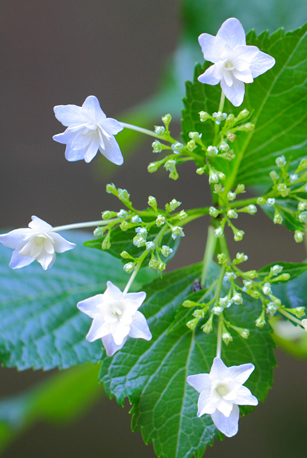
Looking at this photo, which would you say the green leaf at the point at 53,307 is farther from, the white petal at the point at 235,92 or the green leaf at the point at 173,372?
the white petal at the point at 235,92

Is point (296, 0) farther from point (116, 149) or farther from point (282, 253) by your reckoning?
point (282, 253)

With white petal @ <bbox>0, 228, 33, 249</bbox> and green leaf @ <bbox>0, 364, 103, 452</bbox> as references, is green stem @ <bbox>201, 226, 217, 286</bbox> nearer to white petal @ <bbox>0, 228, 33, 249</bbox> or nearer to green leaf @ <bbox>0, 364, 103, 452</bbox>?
white petal @ <bbox>0, 228, 33, 249</bbox>

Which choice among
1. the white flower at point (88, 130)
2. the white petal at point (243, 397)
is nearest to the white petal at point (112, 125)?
the white flower at point (88, 130)

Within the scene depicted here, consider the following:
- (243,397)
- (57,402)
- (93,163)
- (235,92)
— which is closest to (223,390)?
(243,397)

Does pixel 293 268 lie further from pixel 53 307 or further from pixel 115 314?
pixel 53 307

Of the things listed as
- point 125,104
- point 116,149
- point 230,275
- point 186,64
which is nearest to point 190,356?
point 230,275

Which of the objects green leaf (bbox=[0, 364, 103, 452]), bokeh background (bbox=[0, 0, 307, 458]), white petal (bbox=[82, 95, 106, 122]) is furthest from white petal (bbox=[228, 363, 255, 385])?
bokeh background (bbox=[0, 0, 307, 458])
